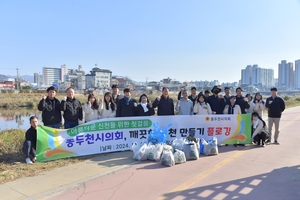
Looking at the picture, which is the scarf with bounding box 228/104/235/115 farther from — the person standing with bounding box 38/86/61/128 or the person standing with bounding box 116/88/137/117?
the person standing with bounding box 38/86/61/128

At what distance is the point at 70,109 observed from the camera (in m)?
6.51

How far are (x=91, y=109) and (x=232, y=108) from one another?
4.80 meters

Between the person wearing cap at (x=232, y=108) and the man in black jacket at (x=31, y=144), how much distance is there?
6075mm

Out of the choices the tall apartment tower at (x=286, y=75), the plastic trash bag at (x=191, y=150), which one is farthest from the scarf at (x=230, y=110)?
the tall apartment tower at (x=286, y=75)

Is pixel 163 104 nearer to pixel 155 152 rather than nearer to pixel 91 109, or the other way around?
pixel 155 152

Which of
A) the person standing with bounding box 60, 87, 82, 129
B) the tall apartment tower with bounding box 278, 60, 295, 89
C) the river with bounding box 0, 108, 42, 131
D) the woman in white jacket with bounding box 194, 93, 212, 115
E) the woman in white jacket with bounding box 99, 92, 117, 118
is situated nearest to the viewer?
the person standing with bounding box 60, 87, 82, 129

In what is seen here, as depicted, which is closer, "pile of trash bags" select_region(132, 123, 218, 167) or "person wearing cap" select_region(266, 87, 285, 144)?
"pile of trash bags" select_region(132, 123, 218, 167)

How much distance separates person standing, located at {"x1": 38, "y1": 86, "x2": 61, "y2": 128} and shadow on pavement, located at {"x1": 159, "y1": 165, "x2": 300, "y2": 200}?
3882 mm

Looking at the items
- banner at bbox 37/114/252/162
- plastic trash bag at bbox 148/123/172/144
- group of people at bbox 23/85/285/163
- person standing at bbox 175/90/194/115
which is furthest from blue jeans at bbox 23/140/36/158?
person standing at bbox 175/90/194/115

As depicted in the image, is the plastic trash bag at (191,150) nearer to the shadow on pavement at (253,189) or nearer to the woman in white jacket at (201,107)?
the shadow on pavement at (253,189)

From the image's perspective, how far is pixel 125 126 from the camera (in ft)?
23.2

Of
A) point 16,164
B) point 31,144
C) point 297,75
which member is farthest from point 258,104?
point 297,75

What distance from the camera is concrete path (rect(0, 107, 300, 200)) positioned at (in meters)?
4.19

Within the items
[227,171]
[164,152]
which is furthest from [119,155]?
[227,171]
